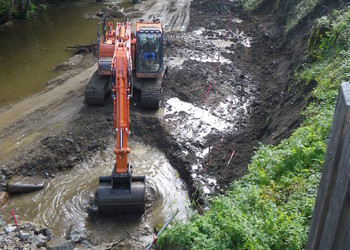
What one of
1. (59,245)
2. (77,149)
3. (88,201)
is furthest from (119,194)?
(77,149)

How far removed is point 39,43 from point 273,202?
19.4m

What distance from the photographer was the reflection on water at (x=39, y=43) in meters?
17.0

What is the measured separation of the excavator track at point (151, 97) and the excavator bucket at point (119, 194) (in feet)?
15.1

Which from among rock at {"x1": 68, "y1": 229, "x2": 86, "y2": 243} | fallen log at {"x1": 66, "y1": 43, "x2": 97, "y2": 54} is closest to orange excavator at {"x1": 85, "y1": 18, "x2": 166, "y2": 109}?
rock at {"x1": 68, "y1": 229, "x2": 86, "y2": 243}

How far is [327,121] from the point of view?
7.54 metres

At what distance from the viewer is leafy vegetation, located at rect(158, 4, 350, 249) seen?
5164 millimetres

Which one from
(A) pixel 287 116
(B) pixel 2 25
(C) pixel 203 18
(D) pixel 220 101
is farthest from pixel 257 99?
(B) pixel 2 25

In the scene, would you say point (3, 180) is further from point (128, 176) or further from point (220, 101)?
point (220, 101)

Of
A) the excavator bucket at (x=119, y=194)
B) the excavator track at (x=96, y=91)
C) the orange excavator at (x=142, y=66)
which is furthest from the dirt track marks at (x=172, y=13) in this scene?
the excavator bucket at (x=119, y=194)

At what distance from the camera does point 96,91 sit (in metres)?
12.9

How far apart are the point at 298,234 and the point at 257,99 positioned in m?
9.81

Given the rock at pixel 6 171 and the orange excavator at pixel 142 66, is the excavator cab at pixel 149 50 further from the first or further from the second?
the rock at pixel 6 171

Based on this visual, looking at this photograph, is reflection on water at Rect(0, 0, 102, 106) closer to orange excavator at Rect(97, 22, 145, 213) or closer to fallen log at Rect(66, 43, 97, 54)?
fallen log at Rect(66, 43, 97, 54)

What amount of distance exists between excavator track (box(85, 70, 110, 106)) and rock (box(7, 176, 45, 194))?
3791mm
